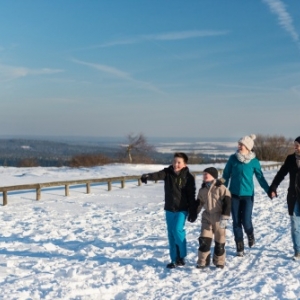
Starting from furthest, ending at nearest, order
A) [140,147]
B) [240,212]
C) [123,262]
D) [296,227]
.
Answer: [140,147], [240,212], [296,227], [123,262]

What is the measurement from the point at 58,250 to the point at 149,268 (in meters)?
2.24

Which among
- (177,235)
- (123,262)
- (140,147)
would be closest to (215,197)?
(177,235)

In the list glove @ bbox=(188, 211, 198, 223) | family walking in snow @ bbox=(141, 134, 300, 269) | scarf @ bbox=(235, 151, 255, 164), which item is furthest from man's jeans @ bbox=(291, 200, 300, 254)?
glove @ bbox=(188, 211, 198, 223)

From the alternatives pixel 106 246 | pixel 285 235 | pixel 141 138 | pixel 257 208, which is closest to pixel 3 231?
pixel 106 246

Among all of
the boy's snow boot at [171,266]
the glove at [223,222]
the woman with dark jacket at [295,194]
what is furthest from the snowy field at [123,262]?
the glove at [223,222]

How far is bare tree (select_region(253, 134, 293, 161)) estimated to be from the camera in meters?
83.1

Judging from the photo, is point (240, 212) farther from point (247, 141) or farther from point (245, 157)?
point (247, 141)

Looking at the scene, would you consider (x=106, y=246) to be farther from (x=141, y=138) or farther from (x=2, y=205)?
(x=141, y=138)

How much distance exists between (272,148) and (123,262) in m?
81.1

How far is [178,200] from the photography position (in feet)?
23.7

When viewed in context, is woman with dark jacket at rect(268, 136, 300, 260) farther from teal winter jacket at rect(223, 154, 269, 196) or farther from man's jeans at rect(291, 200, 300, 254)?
teal winter jacket at rect(223, 154, 269, 196)

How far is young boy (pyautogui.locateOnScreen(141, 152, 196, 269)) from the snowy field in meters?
0.29

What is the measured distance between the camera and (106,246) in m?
8.91

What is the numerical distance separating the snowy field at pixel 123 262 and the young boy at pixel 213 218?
0.23 m
